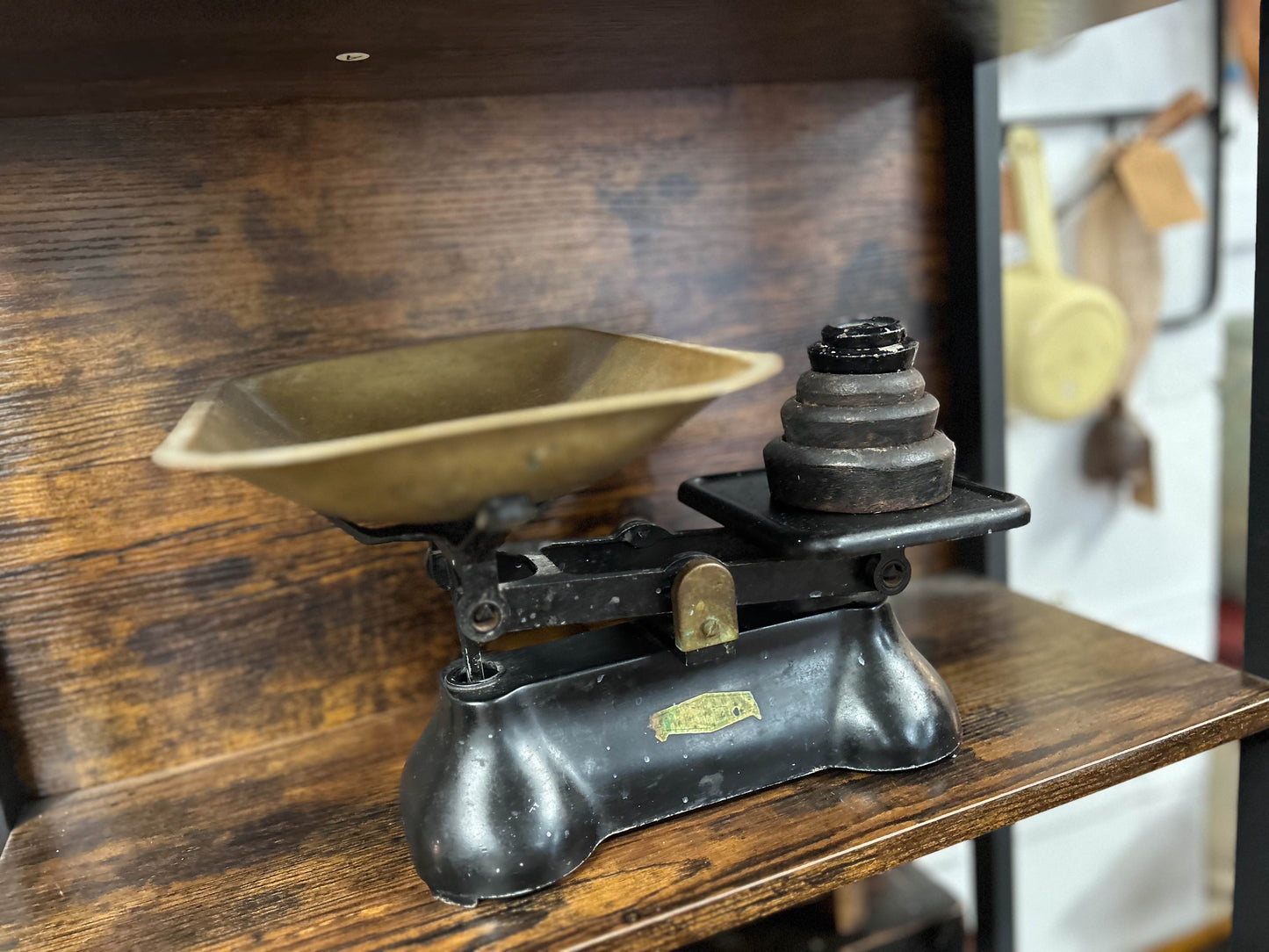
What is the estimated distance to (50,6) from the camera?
2.07 ft

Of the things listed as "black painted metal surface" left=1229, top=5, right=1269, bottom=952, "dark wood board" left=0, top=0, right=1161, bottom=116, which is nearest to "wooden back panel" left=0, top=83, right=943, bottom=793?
"dark wood board" left=0, top=0, right=1161, bottom=116

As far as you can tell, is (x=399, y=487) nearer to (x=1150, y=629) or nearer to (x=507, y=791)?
(x=507, y=791)

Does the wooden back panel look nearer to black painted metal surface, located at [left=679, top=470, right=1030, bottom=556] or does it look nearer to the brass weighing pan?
the brass weighing pan

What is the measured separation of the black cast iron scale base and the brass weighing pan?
5 cm

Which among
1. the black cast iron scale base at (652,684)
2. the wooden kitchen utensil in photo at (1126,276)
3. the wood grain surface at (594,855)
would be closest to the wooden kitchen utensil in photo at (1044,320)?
the wooden kitchen utensil in photo at (1126,276)

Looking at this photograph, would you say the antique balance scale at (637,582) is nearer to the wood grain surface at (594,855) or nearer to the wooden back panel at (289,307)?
the wood grain surface at (594,855)

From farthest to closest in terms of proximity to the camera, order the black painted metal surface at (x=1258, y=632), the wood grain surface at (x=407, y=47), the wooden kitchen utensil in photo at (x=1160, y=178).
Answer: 1. the wooden kitchen utensil in photo at (x=1160, y=178)
2. the black painted metal surface at (x=1258, y=632)
3. the wood grain surface at (x=407, y=47)

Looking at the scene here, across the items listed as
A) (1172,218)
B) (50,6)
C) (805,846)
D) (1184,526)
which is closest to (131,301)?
(50,6)

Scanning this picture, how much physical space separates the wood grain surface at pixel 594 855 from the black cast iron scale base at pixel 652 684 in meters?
0.03

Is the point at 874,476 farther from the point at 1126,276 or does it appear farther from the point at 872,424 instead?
the point at 1126,276

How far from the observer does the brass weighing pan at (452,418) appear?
22.9 inches

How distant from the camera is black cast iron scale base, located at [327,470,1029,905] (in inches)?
29.2

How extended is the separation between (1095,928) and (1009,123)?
1.60 m

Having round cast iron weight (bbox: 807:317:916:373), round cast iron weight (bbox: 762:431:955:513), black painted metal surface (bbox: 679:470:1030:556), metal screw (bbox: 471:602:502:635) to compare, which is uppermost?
round cast iron weight (bbox: 807:317:916:373)
